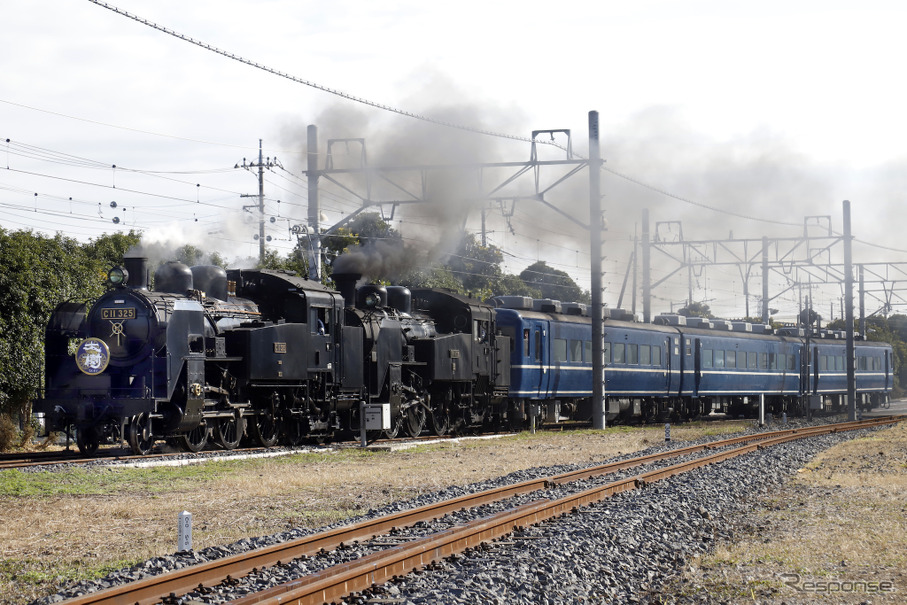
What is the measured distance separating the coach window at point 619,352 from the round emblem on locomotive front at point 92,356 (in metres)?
19.2

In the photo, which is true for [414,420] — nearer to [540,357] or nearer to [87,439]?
[540,357]

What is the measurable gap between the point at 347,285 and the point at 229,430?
17.1 ft

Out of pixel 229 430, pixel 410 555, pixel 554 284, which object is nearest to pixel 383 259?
pixel 229 430

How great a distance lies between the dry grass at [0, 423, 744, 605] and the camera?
979 cm

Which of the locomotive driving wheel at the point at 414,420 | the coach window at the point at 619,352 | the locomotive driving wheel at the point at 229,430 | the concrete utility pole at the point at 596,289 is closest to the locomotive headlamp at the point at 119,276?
the locomotive driving wheel at the point at 229,430

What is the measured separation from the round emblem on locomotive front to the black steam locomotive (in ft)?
0.08

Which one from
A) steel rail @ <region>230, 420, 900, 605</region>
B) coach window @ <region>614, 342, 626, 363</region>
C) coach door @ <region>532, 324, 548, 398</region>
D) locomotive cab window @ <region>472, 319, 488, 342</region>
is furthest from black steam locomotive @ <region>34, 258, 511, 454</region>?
steel rail @ <region>230, 420, 900, 605</region>

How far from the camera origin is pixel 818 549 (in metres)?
10.3

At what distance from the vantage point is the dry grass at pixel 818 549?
332 inches

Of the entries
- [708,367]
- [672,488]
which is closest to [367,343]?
[672,488]

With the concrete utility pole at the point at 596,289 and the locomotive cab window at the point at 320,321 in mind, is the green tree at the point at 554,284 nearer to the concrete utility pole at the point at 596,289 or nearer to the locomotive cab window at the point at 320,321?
the concrete utility pole at the point at 596,289

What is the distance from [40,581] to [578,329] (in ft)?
87.4

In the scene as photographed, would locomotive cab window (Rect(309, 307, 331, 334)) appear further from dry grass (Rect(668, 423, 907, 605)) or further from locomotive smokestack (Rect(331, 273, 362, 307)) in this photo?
dry grass (Rect(668, 423, 907, 605))

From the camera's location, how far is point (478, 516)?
1223cm
